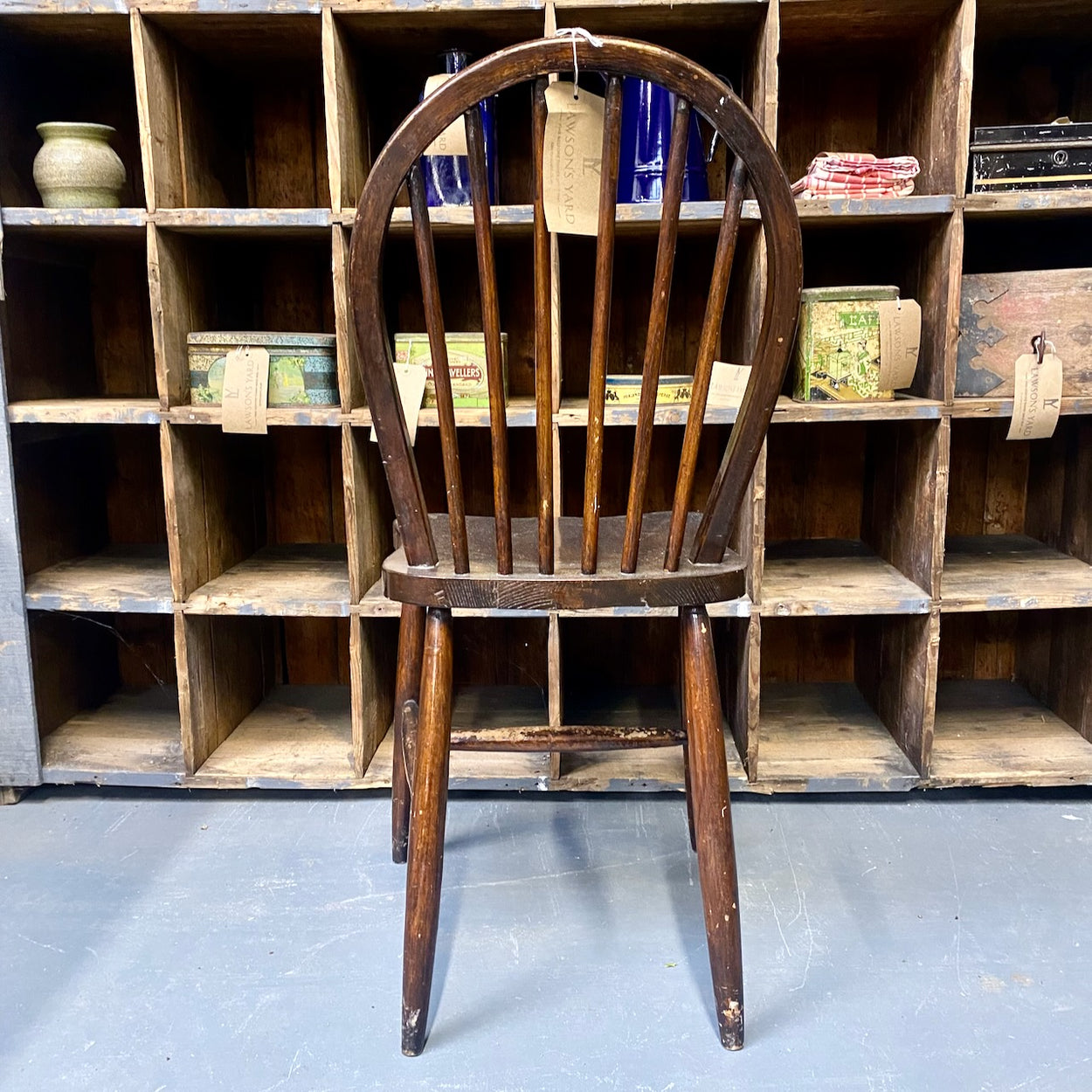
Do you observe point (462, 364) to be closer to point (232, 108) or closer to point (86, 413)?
point (86, 413)

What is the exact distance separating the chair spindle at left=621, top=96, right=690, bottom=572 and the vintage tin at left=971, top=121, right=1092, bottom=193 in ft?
3.03

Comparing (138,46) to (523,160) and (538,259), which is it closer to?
(523,160)

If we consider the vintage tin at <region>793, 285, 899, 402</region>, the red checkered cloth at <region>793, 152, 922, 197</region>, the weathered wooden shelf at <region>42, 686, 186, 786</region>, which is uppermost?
the red checkered cloth at <region>793, 152, 922, 197</region>

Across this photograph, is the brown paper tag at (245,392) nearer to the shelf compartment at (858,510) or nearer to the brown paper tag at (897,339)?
the shelf compartment at (858,510)

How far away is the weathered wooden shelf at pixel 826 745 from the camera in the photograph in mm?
1732

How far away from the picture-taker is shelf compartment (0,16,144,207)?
65.8 inches

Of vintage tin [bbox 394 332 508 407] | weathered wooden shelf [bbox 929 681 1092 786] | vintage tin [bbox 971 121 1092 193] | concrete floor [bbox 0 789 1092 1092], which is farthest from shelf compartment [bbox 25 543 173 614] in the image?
vintage tin [bbox 971 121 1092 193]

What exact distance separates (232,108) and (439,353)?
139 centimetres

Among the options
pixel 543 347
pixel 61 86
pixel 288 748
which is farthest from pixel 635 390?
pixel 61 86

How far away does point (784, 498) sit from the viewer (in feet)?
7.20

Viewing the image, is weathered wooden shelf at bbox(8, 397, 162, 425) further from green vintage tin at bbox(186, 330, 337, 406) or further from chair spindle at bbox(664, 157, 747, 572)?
chair spindle at bbox(664, 157, 747, 572)

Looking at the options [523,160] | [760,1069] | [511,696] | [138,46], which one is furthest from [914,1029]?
[138,46]

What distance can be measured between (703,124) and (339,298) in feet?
2.57

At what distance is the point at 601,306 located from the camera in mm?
981
